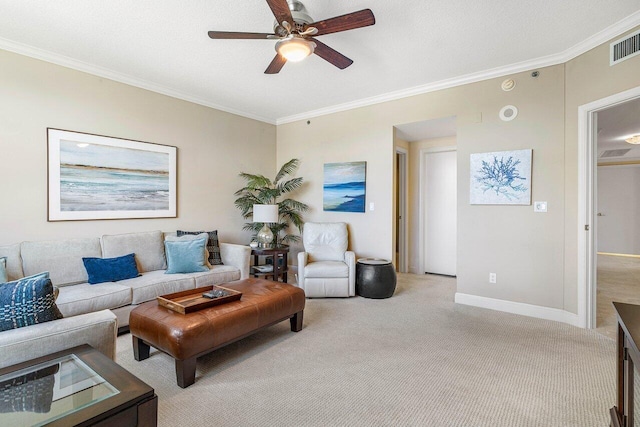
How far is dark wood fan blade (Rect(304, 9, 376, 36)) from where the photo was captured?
2039 millimetres

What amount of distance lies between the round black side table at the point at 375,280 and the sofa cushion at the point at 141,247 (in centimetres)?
243

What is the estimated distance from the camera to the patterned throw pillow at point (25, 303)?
146 centimetres

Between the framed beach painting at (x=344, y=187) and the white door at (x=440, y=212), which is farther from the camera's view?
the white door at (x=440, y=212)

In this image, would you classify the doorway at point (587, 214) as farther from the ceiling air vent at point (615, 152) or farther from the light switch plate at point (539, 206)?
the ceiling air vent at point (615, 152)

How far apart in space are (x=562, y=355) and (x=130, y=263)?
404 cm

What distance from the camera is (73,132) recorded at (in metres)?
3.33

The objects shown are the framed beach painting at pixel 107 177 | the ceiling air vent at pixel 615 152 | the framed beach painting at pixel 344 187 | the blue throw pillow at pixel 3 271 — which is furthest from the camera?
the ceiling air vent at pixel 615 152

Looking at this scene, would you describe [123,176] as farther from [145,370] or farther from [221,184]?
[145,370]

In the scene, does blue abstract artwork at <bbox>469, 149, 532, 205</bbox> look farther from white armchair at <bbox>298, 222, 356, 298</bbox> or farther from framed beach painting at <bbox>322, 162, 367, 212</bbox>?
white armchair at <bbox>298, 222, 356, 298</bbox>

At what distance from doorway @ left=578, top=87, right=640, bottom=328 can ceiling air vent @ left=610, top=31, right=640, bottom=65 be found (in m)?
0.40

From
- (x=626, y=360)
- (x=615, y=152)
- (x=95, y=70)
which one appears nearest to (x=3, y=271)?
(x=95, y=70)

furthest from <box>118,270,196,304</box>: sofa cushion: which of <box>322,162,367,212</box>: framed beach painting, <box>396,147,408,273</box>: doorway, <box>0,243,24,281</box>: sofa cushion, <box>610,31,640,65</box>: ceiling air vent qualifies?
<box>610,31,640,65</box>: ceiling air vent

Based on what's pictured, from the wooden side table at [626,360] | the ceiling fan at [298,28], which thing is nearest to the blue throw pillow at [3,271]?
the ceiling fan at [298,28]

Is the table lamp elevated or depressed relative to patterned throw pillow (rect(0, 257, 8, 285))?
elevated
